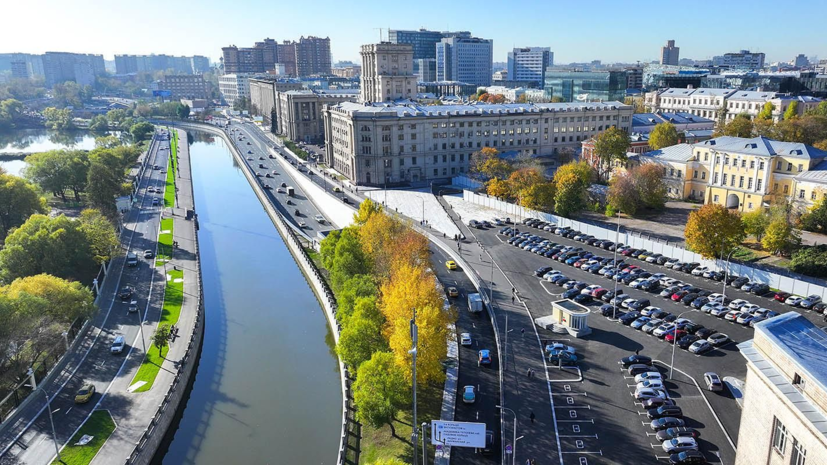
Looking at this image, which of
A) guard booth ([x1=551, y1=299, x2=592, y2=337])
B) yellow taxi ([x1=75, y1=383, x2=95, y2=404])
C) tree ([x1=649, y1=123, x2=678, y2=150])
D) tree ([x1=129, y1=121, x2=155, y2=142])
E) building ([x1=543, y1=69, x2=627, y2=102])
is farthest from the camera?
tree ([x1=129, y1=121, x2=155, y2=142])

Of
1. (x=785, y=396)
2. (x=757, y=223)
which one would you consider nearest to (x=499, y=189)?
(x=757, y=223)

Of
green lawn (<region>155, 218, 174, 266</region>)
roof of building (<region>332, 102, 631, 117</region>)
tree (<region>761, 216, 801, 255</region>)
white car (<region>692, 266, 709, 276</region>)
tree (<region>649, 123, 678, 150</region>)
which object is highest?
roof of building (<region>332, 102, 631, 117</region>)

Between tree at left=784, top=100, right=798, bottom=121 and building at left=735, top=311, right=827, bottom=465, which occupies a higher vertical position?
tree at left=784, top=100, right=798, bottom=121

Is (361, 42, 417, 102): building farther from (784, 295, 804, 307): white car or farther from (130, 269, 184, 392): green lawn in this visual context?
(784, 295, 804, 307): white car

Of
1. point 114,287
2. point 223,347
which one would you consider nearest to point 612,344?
point 223,347

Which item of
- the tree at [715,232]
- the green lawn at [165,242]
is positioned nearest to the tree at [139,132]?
the green lawn at [165,242]

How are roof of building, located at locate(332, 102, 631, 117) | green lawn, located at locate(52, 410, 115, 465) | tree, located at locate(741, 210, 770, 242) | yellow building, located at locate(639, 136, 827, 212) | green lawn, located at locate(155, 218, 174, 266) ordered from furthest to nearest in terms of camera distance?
1. roof of building, located at locate(332, 102, 631, 117)
2. green lawn, located at locate(155, 218, 174, 266)
3. yellow building, located at locate(639, 136, 827, 212)
4. tree, located at locate(741, 210, 770, 242)
5. green lawn, located at locate(52, 410, 115, 465)

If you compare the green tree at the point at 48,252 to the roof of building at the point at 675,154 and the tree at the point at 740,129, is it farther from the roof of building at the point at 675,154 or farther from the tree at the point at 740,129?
the tree at the point at 740,129

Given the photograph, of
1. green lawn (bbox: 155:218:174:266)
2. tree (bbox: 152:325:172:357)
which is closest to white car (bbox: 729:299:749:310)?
tree (bbox: 152:325:172:357)
